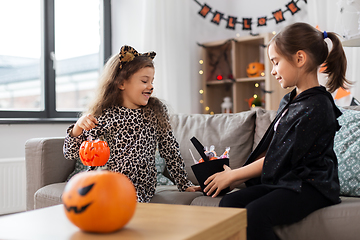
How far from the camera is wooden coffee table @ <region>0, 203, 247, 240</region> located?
2.55ft

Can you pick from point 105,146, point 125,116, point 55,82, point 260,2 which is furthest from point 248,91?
point 105,146

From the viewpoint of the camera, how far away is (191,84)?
3715 mm

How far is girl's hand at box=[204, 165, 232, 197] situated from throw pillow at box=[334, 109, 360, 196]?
47 cm

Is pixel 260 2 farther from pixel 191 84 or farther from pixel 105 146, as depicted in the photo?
pixel 105 146

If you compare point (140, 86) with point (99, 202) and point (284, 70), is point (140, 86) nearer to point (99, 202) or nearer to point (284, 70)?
point (284, 70)

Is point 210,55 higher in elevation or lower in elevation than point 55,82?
higher

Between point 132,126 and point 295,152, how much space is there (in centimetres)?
73

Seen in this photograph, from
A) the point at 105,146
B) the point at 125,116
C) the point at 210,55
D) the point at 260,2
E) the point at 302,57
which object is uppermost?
the point at 260,2

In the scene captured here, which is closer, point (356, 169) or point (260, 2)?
point (356, 169)

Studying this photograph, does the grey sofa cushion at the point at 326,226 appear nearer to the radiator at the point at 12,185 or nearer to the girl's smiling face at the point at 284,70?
the girl's smiling face at the point at 284,70

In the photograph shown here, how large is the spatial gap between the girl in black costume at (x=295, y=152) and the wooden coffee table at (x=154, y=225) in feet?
1.03

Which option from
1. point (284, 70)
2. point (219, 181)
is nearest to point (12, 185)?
point (219, 181)

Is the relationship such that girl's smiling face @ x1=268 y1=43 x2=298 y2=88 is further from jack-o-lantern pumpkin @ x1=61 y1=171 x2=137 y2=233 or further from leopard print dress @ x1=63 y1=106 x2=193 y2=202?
jack-o-lantern pumpkin @ x1=61 y1=171 x2=137 y2=233

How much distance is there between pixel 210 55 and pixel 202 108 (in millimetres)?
540
